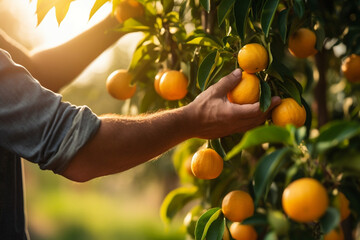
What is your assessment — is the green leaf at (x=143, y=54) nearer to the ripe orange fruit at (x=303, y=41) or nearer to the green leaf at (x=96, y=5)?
the green leaf at (x=96, y=5)

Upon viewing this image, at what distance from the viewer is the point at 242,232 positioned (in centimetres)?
84

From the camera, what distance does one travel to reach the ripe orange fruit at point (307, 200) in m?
0.53

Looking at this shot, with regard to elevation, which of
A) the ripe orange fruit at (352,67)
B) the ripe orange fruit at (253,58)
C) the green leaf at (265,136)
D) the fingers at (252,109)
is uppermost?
the green leaf at (265,136)

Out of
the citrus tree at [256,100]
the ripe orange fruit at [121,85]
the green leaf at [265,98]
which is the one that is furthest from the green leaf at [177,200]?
the green leaf at [265,98]

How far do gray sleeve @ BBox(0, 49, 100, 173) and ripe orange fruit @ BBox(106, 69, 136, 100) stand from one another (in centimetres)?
34

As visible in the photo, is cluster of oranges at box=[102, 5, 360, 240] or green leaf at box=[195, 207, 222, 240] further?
green leaf at box=[195, 207, 222, 240]

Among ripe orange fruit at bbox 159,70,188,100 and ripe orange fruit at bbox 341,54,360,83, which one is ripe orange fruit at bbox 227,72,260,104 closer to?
ripe orange fruit at bbox 159,70,188,100

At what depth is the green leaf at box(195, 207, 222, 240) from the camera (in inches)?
32.0

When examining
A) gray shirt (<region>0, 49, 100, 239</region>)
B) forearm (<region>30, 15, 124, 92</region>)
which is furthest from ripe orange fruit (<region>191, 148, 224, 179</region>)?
Answer: forearm (<region>30, 15, 124, 92</region>)

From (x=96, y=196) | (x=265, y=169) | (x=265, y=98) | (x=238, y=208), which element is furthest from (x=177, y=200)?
(x=96, y=196)

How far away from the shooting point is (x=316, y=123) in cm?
151

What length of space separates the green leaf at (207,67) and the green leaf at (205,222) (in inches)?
9.7

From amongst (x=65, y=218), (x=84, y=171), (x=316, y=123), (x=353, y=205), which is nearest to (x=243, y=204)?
(x=353, y=205)

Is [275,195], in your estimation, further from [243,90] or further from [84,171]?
[84,171]
